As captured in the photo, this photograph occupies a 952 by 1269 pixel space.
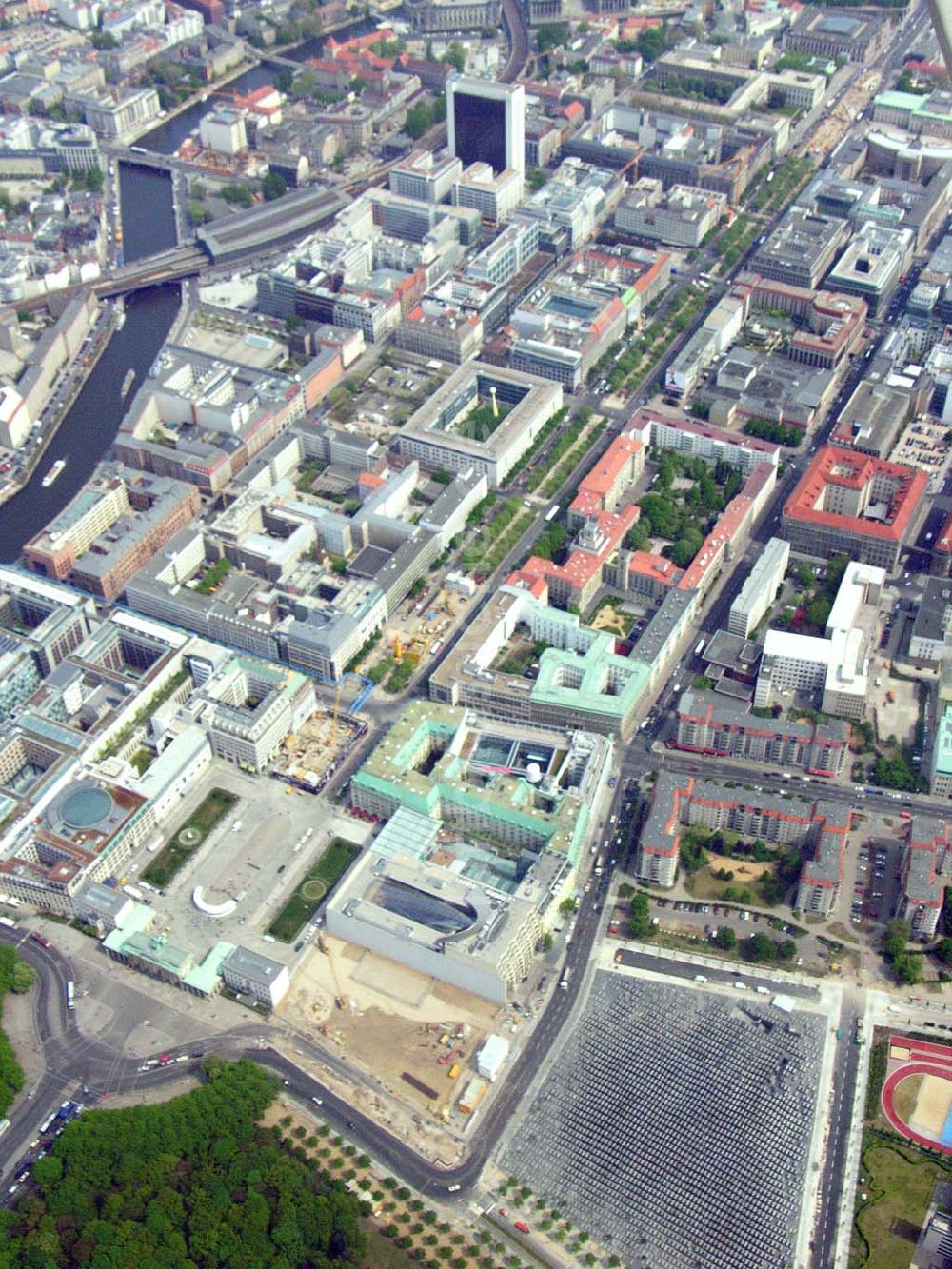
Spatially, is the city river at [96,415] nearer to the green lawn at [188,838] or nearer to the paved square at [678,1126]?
the green lawn at [188,838]

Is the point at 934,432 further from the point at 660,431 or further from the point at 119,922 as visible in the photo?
the point at 119,922

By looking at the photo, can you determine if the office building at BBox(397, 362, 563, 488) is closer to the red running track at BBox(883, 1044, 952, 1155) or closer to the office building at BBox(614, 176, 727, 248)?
the office building at BBox(614, 176, 727, 248)

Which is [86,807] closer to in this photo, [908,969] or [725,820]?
[725,820]

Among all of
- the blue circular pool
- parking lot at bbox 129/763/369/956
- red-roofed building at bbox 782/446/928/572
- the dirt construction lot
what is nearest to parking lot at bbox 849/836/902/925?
the dirt construction lot

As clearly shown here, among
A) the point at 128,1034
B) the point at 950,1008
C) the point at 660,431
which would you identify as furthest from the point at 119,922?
the point at 660,431

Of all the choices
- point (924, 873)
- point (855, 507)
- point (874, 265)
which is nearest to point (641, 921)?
point (924, 873)
